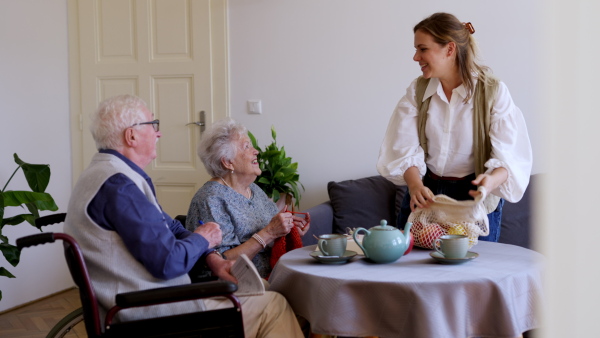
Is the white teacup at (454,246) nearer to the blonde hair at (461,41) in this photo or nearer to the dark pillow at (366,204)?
the blonde hair at (461,41)

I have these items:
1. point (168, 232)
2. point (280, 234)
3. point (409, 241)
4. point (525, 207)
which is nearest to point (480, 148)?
point (409, 241)

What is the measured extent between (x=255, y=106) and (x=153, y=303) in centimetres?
282

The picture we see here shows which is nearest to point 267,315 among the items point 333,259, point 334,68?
point 333,259

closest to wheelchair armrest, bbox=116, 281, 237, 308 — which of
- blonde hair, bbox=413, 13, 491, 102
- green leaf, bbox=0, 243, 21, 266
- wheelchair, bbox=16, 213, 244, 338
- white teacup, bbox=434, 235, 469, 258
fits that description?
wheelchair, bbox=16, 213, 244, 338

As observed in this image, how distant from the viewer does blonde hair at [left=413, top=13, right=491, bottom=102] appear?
7.41ft

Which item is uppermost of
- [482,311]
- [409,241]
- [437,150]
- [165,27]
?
[165,27]

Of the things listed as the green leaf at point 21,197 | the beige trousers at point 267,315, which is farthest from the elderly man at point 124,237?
the green leaf at point 21,197

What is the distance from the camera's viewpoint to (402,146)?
2.32 meters

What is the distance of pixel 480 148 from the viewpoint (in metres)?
2.19

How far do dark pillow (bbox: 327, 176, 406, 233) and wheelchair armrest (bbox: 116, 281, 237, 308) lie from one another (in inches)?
84.3

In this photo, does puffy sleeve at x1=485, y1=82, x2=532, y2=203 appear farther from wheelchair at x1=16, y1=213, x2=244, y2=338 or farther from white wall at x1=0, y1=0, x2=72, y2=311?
white wall at x1=0, y1=0, x2=72, y2=311

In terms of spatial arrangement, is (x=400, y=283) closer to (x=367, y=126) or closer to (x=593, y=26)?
(x=593, y=26)

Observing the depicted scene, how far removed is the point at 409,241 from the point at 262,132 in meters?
2.40

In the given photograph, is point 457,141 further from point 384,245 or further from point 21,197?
point 21,197
